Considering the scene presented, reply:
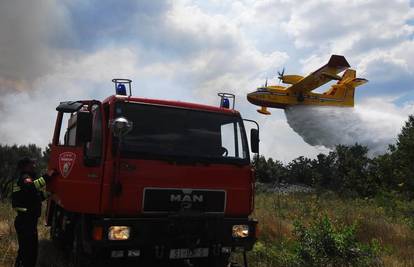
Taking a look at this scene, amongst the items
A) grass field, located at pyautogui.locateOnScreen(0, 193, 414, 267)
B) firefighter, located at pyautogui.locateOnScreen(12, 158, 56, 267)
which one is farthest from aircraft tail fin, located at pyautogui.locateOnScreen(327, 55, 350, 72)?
firefighter, located at pyautogui.locateOnScreen(12, 158, 56, 267)

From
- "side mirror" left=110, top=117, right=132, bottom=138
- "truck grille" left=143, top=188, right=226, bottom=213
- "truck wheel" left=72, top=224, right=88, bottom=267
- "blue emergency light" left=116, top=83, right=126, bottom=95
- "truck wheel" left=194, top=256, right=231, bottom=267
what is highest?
"blue emergency light" left=116, top=83, right=126, bottom=95

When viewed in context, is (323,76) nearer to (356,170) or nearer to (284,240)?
(356,170)

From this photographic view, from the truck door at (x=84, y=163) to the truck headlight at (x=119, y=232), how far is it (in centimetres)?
31

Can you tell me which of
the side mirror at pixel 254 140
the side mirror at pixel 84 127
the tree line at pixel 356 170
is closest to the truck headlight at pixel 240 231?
the side mirror at pixel 254 140

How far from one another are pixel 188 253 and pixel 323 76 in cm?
2960

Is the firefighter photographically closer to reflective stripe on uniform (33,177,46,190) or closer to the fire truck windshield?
reflective stripe on uniform (33,177,46,190)

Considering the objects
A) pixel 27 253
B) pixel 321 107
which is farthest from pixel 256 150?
pixel 321 107

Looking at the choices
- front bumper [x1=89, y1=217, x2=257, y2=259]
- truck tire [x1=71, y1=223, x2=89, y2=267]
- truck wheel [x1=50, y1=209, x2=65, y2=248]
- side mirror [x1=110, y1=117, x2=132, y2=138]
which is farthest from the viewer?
truck wheel [x1=50, y1=209, x2=65, y2=248]

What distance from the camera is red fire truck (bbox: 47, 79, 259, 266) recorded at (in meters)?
5.13

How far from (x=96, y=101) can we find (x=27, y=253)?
2.31 meters

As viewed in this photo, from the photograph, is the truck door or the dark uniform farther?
the dark uniform

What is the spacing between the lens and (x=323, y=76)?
33094 mm

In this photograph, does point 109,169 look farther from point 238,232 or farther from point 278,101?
point 278,101

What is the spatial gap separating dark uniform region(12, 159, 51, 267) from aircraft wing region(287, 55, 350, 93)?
91.9 ft
